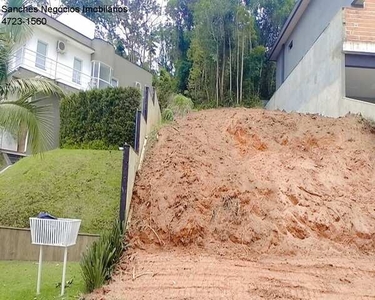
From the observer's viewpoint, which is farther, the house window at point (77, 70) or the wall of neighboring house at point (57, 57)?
the house window at point (77, 70)

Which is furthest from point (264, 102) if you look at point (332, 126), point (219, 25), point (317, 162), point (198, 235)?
point (198, 235)

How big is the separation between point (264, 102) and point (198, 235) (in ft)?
55.1

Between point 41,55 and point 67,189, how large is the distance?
1182 centimetres

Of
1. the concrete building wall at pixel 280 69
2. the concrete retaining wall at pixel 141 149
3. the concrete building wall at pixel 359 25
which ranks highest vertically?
the concrete building wall at pixel 280 69

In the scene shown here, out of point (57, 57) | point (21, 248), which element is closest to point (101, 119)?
point (21, 248)

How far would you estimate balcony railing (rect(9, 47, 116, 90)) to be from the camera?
1792 centimetres

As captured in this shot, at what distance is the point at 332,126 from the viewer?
10.5 m

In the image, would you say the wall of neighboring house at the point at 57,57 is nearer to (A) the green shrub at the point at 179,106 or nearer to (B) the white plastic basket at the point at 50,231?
(A) the green shrub at the point at 179,106

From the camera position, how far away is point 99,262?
577 centimetres

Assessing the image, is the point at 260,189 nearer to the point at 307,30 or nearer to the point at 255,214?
the point at 255,214

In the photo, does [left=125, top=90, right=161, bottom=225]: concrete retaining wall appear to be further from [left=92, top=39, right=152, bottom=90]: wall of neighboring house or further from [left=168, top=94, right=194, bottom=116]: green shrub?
[left=92, top=39, right=152, bottom=90]: wall of neighboring house

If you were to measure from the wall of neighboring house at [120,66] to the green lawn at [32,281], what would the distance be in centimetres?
1627

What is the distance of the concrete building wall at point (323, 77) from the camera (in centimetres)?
1209

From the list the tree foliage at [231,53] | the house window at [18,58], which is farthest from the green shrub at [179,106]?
the house window at [18,58]
